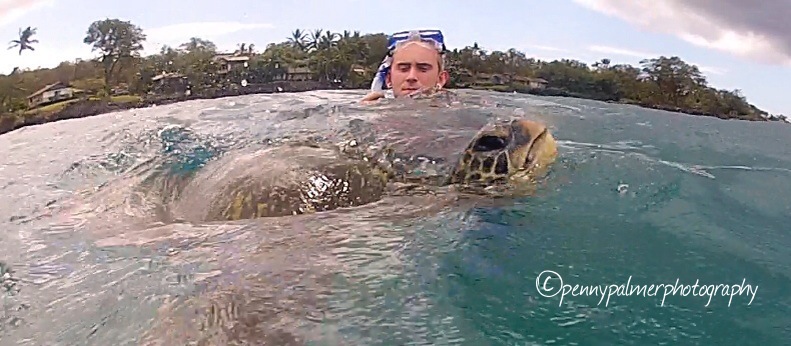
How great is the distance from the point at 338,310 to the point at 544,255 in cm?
78

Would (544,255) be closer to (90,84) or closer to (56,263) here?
(56,263)

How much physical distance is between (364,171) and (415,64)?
154 cm

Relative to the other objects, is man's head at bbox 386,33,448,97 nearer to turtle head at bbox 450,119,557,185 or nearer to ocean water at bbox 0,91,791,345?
ocean water at bbox 0,91,791,345

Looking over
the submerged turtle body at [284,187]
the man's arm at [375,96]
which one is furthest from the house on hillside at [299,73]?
the submerged turtle body at [284,187]

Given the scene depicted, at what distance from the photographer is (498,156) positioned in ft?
9.09

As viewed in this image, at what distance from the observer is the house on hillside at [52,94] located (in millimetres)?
6883

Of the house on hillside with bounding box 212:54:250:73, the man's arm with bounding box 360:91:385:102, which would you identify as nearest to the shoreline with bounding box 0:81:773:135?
the house on hillside with bounding box 212:54:250:73

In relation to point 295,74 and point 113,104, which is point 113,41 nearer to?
point 113,104

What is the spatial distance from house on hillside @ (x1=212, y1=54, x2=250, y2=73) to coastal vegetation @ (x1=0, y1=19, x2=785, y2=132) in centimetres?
1

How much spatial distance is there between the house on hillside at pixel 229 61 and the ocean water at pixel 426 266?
11.2 ft

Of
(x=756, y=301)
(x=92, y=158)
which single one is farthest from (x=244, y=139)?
(x=756, y=301)

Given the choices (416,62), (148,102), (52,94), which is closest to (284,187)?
(416,62)

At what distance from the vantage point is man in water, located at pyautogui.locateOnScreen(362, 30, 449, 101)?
4.35m

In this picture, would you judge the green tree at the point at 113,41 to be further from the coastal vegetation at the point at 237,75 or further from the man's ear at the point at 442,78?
the man's ear at the point at 442,78
